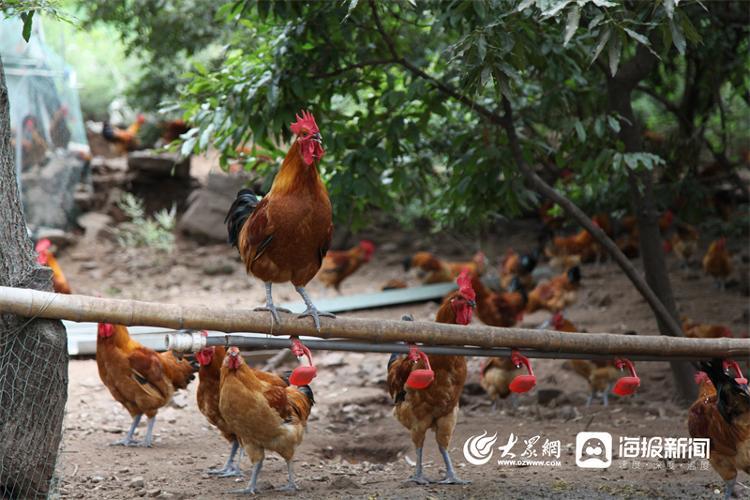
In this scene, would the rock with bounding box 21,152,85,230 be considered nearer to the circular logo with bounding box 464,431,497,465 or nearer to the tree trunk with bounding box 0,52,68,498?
the tree trunk with bounding box 0,52,68,498

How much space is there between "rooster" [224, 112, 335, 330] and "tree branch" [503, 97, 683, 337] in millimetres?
1987

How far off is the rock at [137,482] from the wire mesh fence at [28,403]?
90cm

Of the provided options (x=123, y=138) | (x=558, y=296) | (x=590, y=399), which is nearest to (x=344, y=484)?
(x=590, y=399)

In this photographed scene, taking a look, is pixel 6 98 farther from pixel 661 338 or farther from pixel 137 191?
pixel 137 191

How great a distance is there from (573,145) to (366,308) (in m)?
4.76

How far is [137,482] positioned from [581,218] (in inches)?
141

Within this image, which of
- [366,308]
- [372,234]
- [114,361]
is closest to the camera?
[114,361]

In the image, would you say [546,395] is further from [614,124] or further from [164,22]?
[164,22]

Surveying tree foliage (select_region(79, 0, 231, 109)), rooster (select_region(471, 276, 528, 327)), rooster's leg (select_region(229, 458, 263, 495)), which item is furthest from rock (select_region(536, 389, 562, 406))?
tree foliage (select_region(79, 0, 231, 109))

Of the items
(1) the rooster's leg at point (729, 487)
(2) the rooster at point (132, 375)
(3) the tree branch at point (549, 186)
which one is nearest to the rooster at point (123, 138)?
(2) the rooster at point (132, 375)

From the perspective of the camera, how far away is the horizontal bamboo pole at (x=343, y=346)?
415cm

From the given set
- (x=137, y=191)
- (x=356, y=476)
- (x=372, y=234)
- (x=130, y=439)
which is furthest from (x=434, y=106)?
(x=137, y=191)

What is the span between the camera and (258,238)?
4.46 metres

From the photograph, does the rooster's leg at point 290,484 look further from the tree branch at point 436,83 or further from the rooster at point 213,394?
the tree branch at point 436,83
